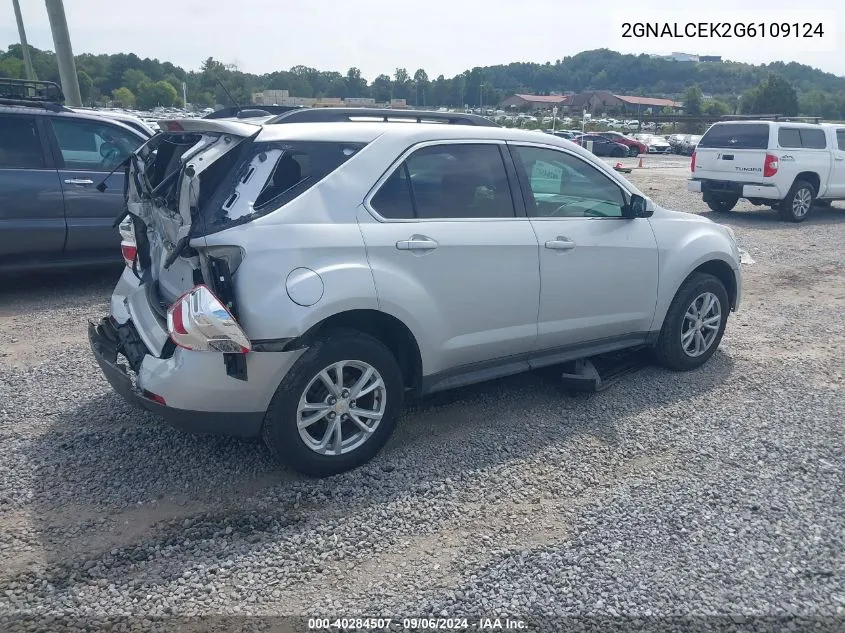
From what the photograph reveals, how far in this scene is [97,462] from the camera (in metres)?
3.94

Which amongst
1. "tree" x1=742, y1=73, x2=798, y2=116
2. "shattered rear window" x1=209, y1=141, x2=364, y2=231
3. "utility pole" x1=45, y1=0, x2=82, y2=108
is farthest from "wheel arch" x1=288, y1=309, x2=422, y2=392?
"tree" x1=742, y1=73, x2=798, y2=116

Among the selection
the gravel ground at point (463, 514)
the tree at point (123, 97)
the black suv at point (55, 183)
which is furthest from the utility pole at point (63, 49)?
the tree at point (123, 97)

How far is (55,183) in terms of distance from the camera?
23.1ft

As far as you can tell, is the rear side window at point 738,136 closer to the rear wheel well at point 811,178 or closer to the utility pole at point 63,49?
the rear wheel well at point 811,178

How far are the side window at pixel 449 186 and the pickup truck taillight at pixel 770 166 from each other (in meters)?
11.0

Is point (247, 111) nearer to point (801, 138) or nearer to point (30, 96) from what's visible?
point (30, 96)

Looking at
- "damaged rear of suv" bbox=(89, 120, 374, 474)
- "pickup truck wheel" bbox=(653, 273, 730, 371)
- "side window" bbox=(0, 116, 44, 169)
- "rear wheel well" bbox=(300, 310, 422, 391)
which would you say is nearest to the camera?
"damaged rear of suv" bbox=(89, 120, 374, 474)

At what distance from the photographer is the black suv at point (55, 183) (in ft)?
22.5

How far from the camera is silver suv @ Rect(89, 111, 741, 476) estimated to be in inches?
134

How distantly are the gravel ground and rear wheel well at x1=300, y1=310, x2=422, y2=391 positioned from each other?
18.2 inches

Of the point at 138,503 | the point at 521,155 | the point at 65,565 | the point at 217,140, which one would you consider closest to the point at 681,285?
the point at 521,155

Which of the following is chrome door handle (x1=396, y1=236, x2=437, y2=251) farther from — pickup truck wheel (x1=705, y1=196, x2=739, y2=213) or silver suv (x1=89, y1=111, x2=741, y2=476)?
pickup truck wheel (x1=705, y1=196, x2=739, y2=213)

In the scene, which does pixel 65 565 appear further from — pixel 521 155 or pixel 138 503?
pixel 521 155

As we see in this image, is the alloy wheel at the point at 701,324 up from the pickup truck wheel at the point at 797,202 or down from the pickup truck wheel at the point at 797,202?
up
